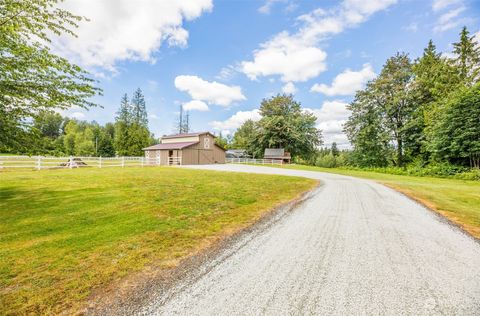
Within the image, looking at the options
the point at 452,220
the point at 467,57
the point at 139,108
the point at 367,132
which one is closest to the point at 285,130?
the point at 367,132

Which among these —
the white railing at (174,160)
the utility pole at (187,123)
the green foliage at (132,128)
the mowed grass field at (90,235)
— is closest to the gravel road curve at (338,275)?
the mowed grass field at (90,235)

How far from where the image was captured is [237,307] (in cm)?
204

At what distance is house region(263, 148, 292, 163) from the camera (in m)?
40.3

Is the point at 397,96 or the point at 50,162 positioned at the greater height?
the point at 397,96

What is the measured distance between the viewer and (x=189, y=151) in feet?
92.0

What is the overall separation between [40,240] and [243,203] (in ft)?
15.1

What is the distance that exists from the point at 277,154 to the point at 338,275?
38.6m

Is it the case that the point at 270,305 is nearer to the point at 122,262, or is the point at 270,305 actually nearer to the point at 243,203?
the point at 122,262

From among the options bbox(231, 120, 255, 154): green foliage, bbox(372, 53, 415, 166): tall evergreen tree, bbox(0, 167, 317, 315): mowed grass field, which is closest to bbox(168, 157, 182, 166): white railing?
bbox(0, 167, 317, 315): mowed grass field

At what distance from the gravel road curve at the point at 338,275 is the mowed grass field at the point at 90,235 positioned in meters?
0.77

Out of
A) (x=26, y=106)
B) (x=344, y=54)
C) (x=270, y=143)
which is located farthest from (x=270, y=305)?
(x=270, y=143)

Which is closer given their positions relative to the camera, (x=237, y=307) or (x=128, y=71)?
(x=237, y=307)

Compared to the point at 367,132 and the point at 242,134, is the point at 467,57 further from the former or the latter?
the point at 242,134

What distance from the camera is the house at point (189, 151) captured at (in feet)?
90.4
